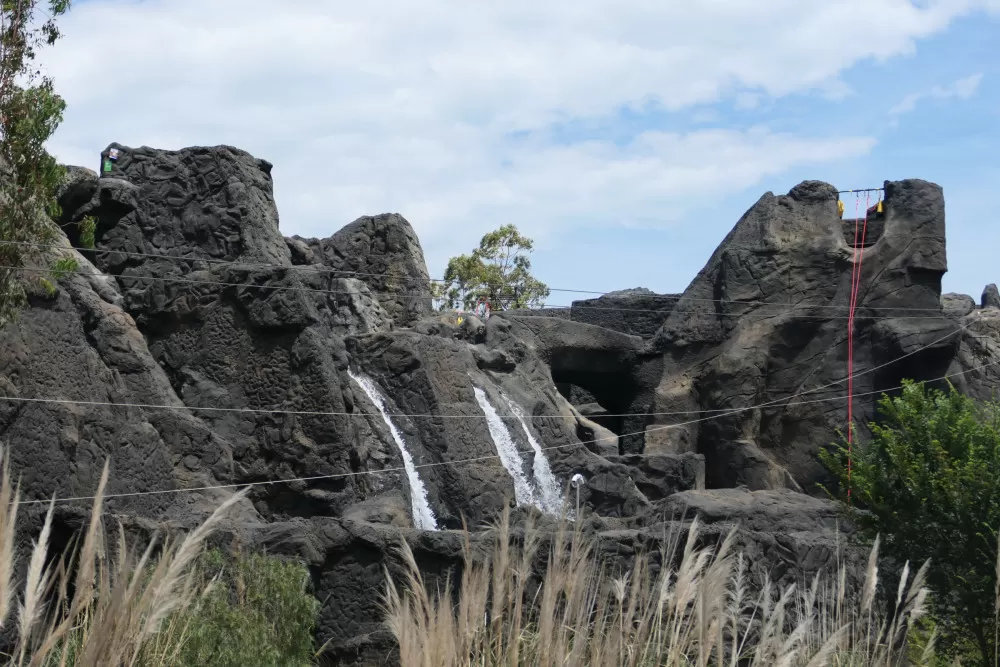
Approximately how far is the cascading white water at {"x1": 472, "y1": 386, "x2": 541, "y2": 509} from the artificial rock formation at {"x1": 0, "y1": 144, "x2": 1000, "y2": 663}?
0.32 ft

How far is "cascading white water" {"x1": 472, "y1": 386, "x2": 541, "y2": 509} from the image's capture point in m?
19.2

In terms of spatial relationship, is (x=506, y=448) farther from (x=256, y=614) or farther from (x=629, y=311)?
(x=256, y=614)

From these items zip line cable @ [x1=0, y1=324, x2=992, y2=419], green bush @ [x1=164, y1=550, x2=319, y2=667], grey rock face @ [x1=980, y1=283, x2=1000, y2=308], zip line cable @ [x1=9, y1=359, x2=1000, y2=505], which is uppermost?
grey rock face @ [x1=980, y1=283, x2=1000, y2=308]

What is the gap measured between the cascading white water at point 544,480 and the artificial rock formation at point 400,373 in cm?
11

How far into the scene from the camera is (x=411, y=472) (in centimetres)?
1767

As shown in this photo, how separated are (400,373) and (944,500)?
35.9ft

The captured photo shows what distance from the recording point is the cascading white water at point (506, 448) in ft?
63.2

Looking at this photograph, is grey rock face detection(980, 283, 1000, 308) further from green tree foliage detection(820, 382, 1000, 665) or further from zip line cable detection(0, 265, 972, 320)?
green tree foliage detection(820, 382, 1000, 665)

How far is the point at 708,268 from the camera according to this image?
26219mm

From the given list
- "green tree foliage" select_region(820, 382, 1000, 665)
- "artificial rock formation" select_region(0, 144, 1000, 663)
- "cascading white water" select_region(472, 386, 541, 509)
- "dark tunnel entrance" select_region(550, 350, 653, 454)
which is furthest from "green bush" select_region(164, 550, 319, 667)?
"dark tunnel entrance" select_region(550, 350, 653, 454)

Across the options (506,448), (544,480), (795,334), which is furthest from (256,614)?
(795,334)

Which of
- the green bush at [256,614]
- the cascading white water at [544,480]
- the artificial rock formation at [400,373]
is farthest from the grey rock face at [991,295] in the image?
the green bush at [256,614]

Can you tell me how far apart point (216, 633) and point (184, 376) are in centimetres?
883

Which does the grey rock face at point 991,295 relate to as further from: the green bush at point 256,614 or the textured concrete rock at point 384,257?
the green bush at point 256,614
